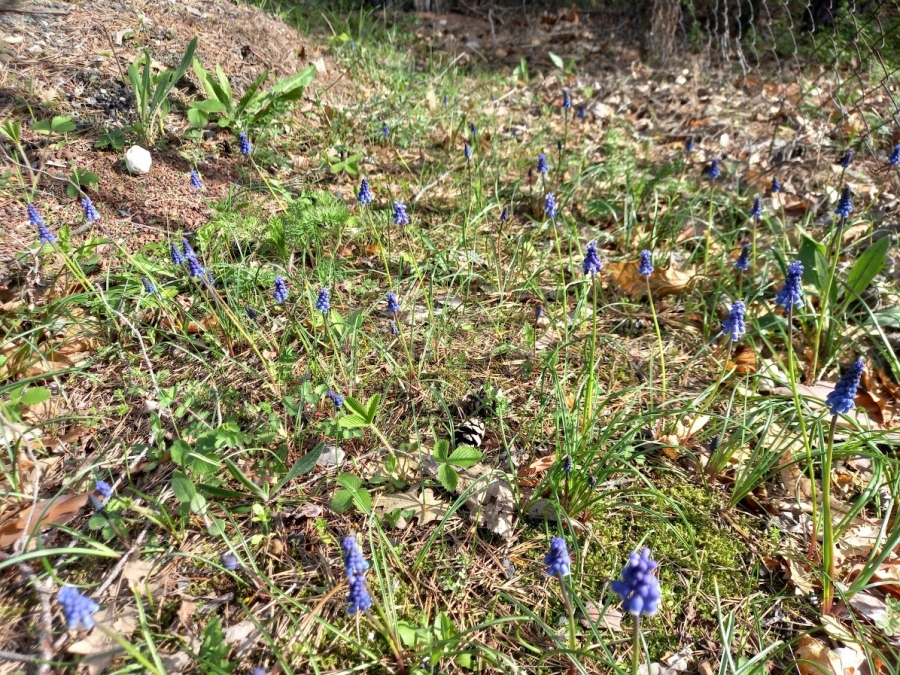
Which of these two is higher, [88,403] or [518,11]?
[518,11]

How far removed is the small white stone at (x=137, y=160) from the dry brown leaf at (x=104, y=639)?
103 inches

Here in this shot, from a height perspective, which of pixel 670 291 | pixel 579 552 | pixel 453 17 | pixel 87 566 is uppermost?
pixel 453 17

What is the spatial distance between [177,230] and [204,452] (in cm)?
165

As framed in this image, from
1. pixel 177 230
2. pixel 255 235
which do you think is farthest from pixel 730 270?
pixel 177 230

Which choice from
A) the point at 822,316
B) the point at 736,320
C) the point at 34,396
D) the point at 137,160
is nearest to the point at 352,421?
the point at 34,396

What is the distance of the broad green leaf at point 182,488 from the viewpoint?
1.86 meters

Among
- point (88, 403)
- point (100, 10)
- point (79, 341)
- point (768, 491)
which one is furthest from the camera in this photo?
point (100, 10)

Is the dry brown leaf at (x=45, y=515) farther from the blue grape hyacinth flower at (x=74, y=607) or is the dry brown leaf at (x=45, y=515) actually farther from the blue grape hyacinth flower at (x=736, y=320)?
the blue grape hyacinth flower at (x=736, y=320)

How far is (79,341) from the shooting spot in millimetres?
2547

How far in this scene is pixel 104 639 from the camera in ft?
5.40

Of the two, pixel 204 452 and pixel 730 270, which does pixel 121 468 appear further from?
pixel 730 270

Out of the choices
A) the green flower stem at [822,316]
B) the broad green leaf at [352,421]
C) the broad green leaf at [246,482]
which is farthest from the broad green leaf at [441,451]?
the green flower stem at [822,316]

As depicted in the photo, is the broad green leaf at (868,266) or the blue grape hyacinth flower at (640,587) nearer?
the blue grape hyacinth flower at (640,587)

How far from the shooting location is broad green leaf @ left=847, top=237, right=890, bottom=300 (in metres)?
2.62
